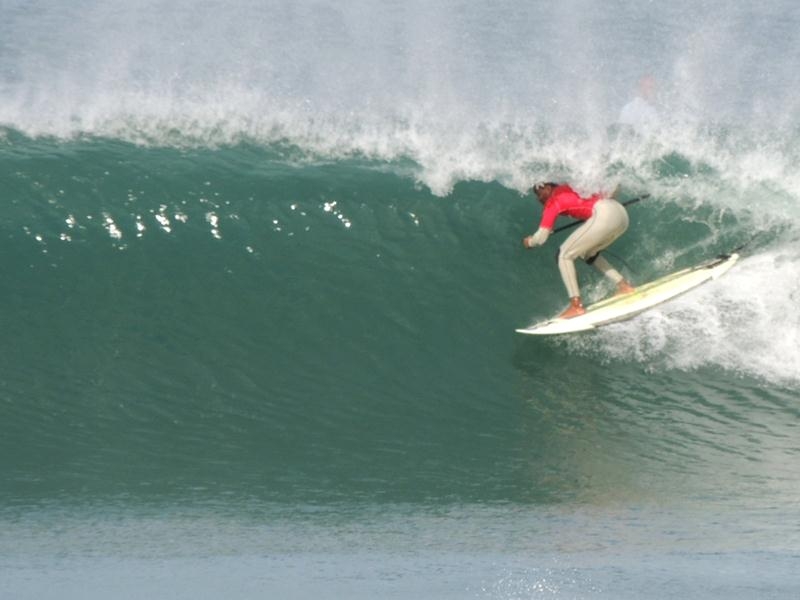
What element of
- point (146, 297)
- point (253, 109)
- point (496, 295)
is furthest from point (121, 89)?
point (496, 295)

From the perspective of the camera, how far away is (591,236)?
37.0ft

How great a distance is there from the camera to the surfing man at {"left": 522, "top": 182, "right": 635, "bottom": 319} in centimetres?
1123

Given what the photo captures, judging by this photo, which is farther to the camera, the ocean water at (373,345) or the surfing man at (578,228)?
the surfing man at (578,228)

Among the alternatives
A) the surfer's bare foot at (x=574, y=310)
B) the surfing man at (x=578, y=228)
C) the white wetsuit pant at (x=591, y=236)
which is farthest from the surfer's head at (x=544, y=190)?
the surfer's bare foot at (x=574, y=310)

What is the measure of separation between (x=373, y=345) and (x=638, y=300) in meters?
2.34

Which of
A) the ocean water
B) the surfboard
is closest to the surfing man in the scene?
the surfboard

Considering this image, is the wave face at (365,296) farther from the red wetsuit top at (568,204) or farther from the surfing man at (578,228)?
the red wetsuit top at (568,204)

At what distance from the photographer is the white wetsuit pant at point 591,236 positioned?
1128 centimetres

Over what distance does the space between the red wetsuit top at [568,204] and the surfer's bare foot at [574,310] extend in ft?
2.38

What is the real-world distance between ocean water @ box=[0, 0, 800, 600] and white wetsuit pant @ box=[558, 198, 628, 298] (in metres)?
0.59

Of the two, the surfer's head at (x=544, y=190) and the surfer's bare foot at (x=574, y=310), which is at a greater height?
the surfer's head at (x=544, y=190)

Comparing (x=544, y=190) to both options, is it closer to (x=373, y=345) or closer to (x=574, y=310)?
(x=574, y=310)

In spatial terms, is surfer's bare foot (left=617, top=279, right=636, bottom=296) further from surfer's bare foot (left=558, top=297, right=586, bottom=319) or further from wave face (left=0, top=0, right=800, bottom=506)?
surfer's bare foot (left=558, top=297, right=586, bottom=319)

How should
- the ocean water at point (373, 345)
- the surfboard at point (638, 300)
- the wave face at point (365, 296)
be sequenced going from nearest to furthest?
the ocean water at point (373, 345) < the wave face at point (365, 296) < the surfboard at point (638, 300)
